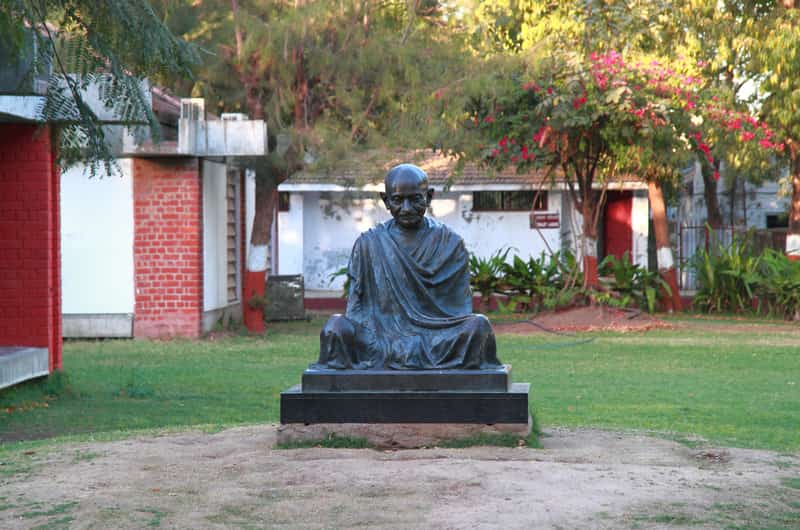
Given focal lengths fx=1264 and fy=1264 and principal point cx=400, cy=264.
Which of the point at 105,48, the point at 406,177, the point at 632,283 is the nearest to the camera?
the point at 105,48

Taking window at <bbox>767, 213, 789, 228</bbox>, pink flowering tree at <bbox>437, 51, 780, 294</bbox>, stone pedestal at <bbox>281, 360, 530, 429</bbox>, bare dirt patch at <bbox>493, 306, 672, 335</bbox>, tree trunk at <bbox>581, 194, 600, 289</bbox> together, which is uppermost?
pink flowering tree at <bbox>437, 51, 780, 294</bbox>

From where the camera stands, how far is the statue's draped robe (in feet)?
26.5

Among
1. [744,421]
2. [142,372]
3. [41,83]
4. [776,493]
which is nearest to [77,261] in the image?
[142,372]

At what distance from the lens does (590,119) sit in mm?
20031

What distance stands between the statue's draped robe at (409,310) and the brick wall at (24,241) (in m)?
5.43

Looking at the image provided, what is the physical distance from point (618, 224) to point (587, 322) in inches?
464

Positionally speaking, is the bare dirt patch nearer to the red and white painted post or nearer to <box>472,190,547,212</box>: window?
the red and white painted post

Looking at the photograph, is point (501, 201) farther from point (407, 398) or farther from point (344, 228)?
point (407, 398)

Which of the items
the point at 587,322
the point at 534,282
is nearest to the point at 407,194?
the point at 587,322

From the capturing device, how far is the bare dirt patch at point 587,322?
20.7 meters

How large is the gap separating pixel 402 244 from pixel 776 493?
9.93 ft

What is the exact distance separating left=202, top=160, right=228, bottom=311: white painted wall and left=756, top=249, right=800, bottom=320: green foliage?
990 cm

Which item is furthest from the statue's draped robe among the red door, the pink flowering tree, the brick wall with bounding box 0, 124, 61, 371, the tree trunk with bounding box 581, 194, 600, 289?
the red door

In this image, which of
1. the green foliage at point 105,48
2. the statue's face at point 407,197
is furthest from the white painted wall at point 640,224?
the green foliage at point 105,48
